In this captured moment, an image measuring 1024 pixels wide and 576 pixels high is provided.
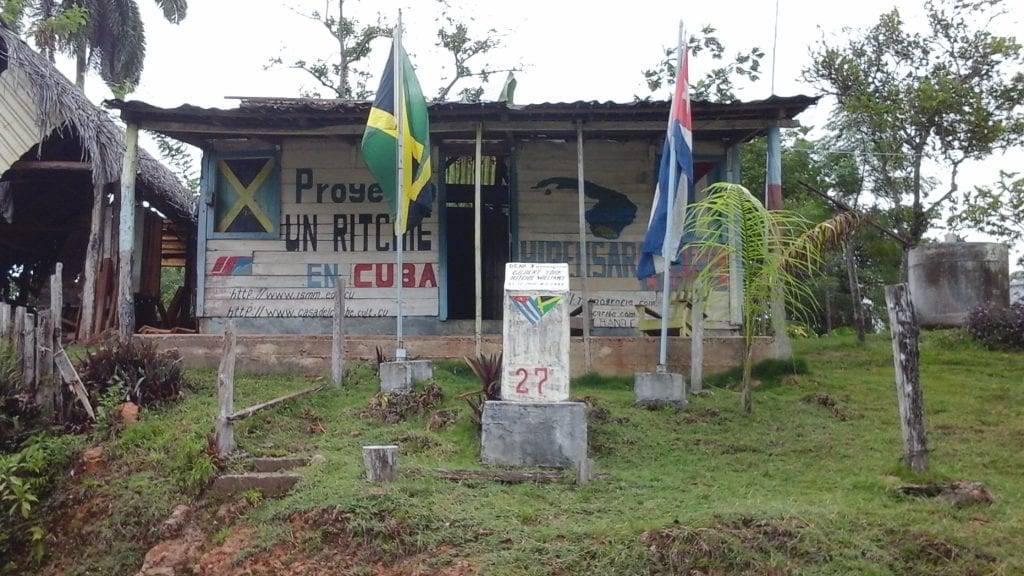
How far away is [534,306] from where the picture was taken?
809cm

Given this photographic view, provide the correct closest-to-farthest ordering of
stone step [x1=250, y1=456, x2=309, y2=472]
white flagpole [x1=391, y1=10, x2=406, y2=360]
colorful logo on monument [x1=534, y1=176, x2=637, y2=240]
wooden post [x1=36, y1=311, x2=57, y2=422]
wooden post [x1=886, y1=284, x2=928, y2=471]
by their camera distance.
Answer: wooden post [x1=886, y1=284, x2=928, y2=471]
stone step [x1=250, y1=456, x2=309, y2=472]
wooden post [x1=36, y1=311, x2=57, y2=422]
white flagpole [x1=391, y1=10, x2=406, y2=360]
colorful logo on monument [x1=534, y1=176, x2=637, y2=240]

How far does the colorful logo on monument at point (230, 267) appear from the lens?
41.2ft

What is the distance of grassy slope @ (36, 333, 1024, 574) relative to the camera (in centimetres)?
588

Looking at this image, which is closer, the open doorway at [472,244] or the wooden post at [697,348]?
the wooden post at [697,348]

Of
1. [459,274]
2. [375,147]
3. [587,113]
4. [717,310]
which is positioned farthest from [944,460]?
[459,274]

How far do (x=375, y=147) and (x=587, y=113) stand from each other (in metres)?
2.67

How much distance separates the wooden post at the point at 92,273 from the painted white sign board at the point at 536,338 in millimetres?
7002

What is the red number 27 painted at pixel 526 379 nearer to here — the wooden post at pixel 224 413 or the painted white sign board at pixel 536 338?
the painted white sign board at pixel 536 338

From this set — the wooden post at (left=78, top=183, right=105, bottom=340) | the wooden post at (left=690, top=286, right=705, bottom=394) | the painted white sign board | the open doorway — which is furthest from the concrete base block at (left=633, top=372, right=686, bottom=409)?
the wooden post at (left=78, top=183, right=105, bottom=340)

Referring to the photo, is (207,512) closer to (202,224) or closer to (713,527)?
(713,527)

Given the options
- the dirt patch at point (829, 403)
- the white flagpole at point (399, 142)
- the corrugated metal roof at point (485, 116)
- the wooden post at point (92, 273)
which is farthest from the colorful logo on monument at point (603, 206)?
the wooden post at point (92, 273)

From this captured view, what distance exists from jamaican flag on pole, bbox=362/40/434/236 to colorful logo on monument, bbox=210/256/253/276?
9.77 feet

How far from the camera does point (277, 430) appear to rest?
8.59 meters

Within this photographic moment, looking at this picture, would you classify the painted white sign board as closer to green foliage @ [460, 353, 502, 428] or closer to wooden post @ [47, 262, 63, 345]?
green foliage @ [460, 353, 502, 428]
